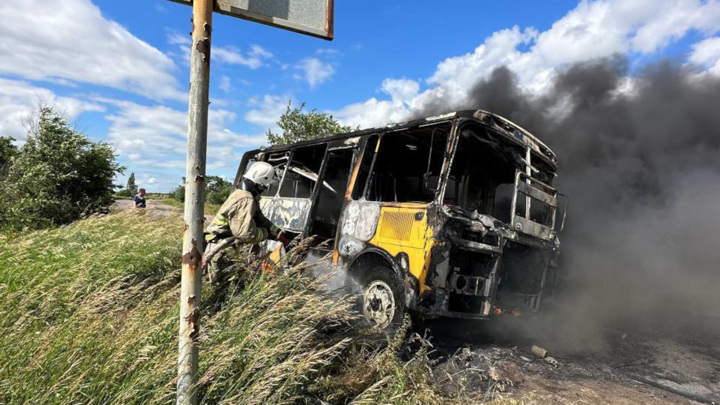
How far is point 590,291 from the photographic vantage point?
28.3 feet

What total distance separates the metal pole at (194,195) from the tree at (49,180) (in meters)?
9.64

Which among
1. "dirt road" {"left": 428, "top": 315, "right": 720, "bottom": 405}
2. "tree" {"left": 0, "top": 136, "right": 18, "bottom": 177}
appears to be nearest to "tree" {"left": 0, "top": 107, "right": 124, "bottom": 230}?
"dirt road" {"left": 428, "top": 315, "right": 720, "bottom": 405}

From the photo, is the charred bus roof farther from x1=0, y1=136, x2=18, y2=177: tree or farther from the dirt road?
x1=0, y1=136, x2=18, y2=177: tree

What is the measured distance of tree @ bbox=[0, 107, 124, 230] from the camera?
9750mm

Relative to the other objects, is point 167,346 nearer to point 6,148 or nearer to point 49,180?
point 49,180

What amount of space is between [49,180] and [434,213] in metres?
10.4

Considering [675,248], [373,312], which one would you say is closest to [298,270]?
[373,312]

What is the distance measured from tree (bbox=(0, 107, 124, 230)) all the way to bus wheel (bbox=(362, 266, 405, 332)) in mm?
8344

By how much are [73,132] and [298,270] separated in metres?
10.2

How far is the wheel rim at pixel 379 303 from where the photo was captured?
4.21 metres

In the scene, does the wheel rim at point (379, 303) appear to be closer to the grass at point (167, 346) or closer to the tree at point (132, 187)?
the grass at point (167, 346)

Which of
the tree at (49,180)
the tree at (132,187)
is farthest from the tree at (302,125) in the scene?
the tree at (132,187)

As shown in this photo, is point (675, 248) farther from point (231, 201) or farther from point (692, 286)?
point (231, 201)

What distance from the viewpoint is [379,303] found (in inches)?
173
